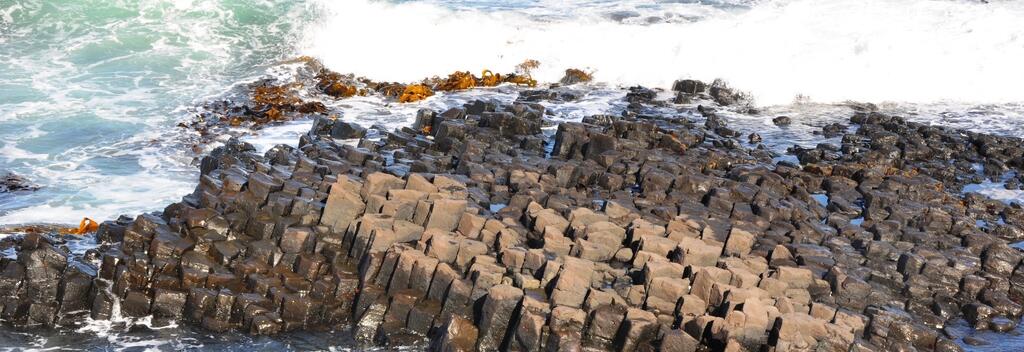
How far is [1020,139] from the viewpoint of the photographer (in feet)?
61.8

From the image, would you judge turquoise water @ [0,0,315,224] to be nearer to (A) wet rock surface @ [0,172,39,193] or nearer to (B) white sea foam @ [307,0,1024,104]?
(A) wet rock surface @ [0,172,39,193]

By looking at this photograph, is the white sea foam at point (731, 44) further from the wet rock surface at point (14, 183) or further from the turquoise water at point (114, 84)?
the wet rock surface at point (14, 183)

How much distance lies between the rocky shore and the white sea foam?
8252mm

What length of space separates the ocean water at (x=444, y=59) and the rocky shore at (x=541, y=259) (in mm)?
3199

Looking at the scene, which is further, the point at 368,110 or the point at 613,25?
the point at 613,25

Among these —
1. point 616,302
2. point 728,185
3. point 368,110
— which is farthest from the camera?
point 368,110

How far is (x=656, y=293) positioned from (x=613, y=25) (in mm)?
16943

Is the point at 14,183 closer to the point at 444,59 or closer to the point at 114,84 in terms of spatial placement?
the point at 114,84

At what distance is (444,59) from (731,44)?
23.4 ft

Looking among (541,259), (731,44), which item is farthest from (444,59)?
(541,259)

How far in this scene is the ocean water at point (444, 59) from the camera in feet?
60.3

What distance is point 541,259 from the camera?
1120 cm

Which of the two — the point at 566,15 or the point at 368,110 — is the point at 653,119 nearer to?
the point at 368,110

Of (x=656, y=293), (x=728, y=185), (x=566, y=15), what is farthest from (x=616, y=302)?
(x=566, y=15)
